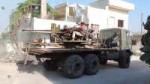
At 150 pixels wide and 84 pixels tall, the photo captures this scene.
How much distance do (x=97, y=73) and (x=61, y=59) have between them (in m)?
2.11

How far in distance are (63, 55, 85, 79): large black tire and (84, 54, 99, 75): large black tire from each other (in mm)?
445

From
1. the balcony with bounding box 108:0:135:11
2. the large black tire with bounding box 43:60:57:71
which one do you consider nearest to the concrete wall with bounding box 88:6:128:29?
the balcony with bounding box 108:0:135:11

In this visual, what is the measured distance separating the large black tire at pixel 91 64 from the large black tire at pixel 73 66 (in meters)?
0.45

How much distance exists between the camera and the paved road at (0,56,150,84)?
12.3m

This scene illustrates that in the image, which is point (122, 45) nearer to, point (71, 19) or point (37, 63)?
point (37, 63)

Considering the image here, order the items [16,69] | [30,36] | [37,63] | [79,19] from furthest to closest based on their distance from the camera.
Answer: [79,19] < [30,36] < [37,63] < [16,69]

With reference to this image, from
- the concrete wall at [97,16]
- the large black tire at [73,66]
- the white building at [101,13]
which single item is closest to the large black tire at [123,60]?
the large black tire at [73,66]

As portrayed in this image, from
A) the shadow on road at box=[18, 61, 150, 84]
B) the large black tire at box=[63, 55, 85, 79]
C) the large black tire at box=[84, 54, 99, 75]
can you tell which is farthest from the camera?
the large black tire at box=[84, 54, 99, 75]

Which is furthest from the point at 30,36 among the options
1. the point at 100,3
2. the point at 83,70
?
the point at 100,3

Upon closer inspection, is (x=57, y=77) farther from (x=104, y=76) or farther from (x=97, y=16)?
(x=97, y=16)

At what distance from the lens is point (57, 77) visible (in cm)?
1305

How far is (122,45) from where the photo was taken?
16312 millimetres

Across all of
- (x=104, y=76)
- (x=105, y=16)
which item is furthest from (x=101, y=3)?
(x=104, y=76)

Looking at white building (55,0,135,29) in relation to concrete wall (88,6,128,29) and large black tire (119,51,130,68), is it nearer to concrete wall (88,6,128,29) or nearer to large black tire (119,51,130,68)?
concrete wall (88,6,128,29)
